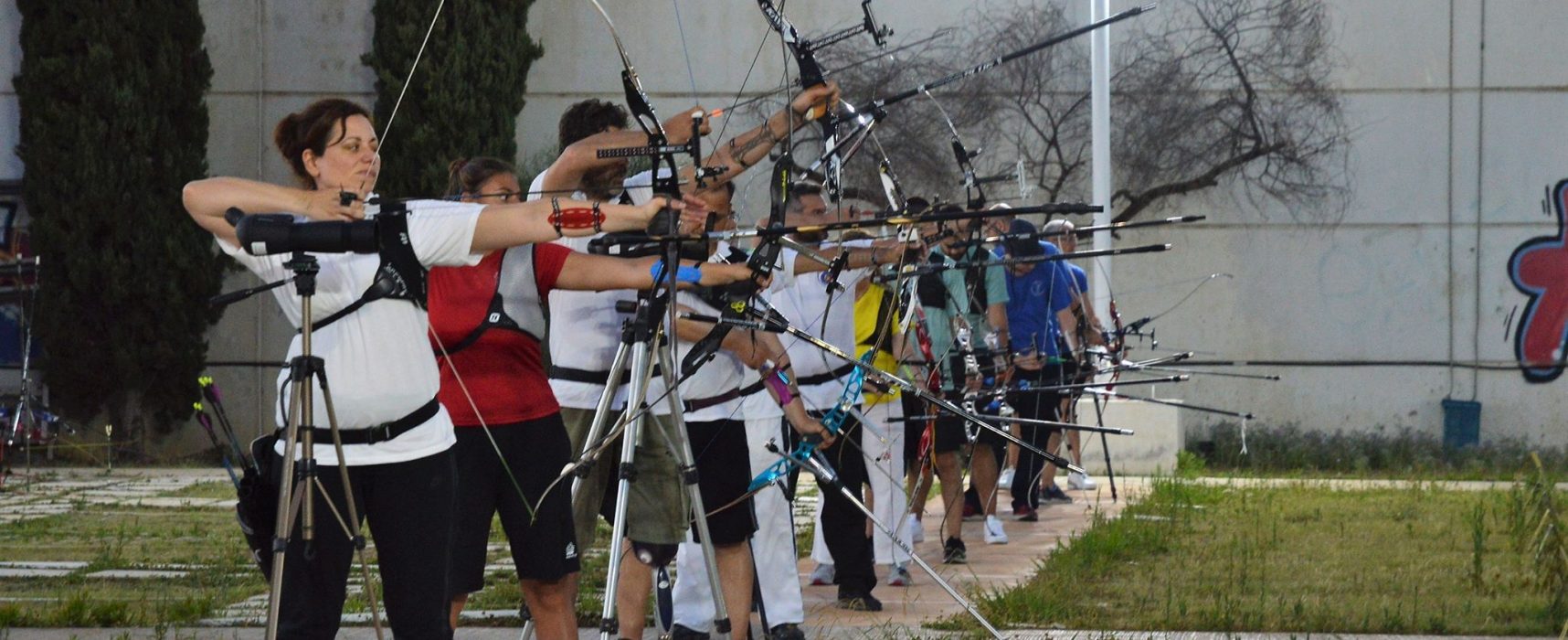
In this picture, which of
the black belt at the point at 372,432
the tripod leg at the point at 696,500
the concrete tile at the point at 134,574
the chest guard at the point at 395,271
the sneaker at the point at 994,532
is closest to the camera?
the chest guard at the point at 395,271

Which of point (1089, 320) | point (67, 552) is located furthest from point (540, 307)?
point (1089, 320)

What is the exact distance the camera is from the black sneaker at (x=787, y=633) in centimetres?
639

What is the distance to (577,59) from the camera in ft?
58.4

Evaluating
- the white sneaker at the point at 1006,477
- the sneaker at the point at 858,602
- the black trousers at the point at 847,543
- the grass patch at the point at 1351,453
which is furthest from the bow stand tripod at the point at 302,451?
the grass patch at the point at 1351,453

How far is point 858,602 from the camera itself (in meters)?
7.48

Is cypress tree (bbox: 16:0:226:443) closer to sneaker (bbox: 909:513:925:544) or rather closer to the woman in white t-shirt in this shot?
sneaker (bbox: 909:513:925:544)

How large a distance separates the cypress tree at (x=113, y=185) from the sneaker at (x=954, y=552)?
32.9ft

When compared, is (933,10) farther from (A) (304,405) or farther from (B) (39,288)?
(A) (304,405)

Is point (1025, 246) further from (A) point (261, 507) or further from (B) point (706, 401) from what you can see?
(A) point (261, 507)

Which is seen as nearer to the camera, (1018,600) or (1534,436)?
(1018,600)

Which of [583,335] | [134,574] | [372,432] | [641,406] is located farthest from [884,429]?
[372,432]

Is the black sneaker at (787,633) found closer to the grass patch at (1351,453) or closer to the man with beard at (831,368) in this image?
the man with beard at (831,368)

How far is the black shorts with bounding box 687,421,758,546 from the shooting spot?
19.5 feet

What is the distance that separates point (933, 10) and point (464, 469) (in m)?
13.0
